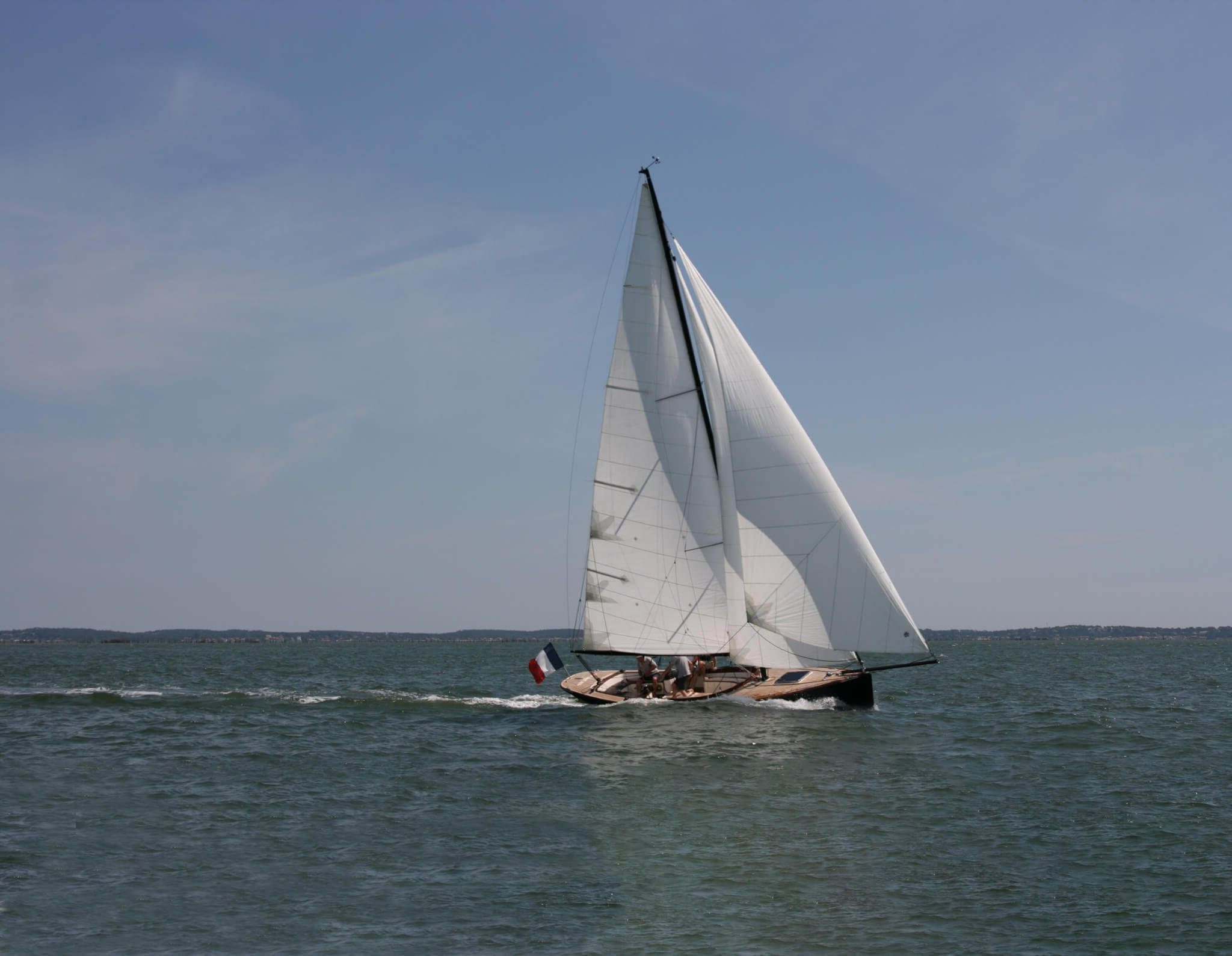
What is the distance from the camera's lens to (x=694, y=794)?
21.1 m

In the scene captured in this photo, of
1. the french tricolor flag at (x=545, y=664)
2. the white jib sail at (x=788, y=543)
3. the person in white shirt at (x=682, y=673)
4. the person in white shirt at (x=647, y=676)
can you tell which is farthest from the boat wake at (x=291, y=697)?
the white jib sail at (x=788, y=543)

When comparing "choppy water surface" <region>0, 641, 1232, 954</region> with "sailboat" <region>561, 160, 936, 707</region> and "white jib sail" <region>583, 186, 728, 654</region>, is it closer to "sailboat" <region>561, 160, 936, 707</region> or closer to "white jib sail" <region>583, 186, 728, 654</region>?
"sailboat" <region>561, 160, 936, 707</region>

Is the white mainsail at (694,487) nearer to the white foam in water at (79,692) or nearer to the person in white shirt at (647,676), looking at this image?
the person in white shirt at (647,676)

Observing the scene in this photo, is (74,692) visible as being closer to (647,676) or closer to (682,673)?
(647,676)

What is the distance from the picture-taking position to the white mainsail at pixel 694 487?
31641mm

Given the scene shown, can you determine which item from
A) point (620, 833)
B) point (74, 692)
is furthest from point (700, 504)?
point (74, 692)

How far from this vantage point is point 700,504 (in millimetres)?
32250

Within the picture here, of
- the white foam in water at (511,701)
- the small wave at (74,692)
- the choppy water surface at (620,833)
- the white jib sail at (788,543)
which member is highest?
the white jib sail at (788,543)

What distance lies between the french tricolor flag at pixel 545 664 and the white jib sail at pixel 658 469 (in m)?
3.83

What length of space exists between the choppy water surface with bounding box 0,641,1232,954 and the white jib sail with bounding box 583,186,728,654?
3.51 meters

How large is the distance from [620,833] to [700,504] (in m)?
15.3

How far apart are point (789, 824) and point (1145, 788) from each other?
9.12m

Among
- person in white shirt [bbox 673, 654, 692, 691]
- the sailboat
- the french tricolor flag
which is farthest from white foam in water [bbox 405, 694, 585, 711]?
the sailboat

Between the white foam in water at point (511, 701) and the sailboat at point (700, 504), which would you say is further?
the white foam in water at point (511, 701)
